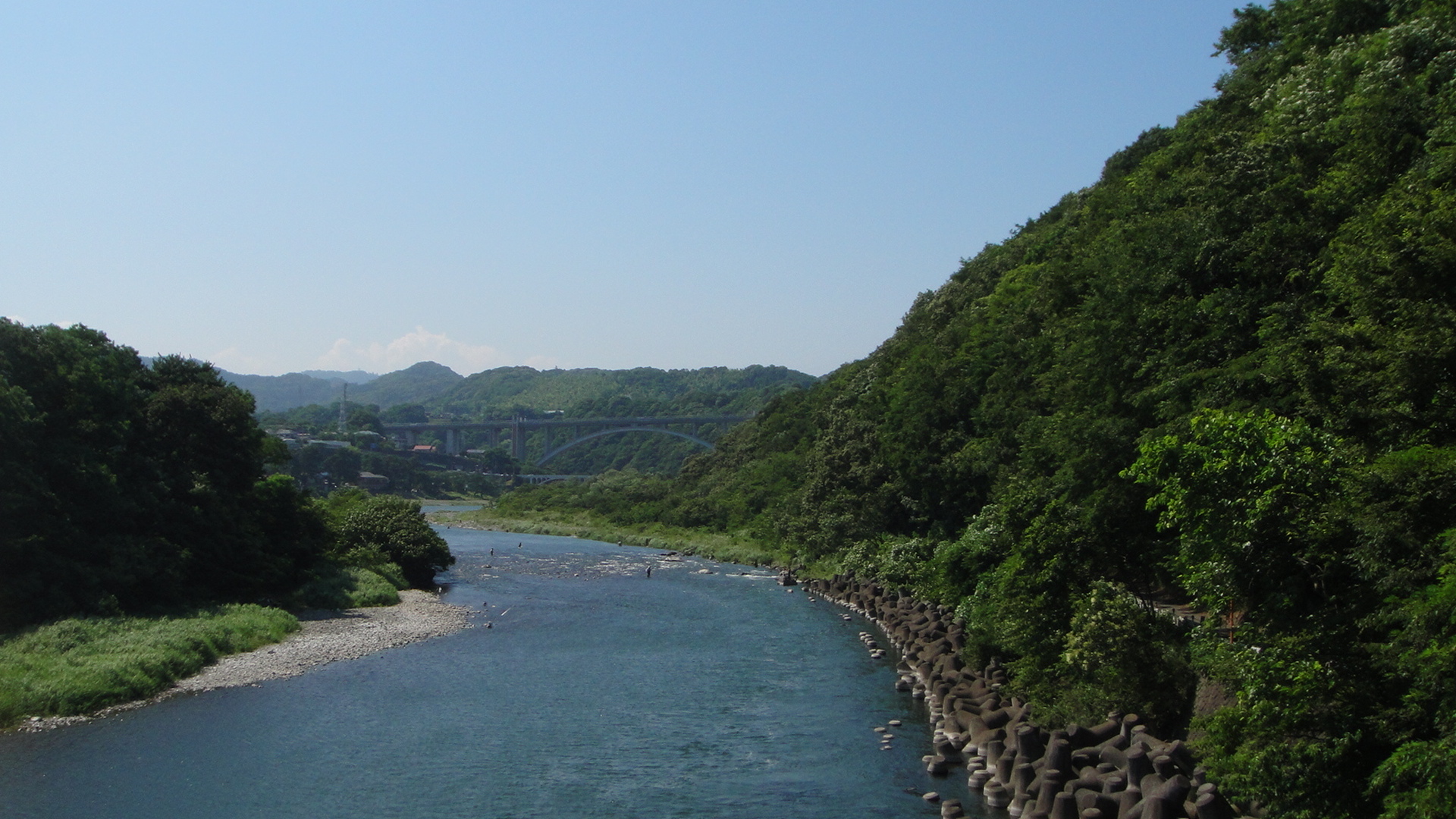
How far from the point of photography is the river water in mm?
19047

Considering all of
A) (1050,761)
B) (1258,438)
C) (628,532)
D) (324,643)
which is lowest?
(324,643)

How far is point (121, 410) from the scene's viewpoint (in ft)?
118

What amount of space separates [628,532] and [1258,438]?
2924 inches

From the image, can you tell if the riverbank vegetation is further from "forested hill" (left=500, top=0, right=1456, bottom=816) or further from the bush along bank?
"forested hill" (left=500, top=0, right=1456, bottom=816)

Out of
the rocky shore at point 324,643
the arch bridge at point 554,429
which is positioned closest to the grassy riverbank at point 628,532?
the rocky shore at point 324,643

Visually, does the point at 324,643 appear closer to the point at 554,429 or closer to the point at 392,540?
the point at 392,540

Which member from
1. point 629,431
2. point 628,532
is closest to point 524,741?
point 628,532

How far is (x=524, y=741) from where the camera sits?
2317 cm

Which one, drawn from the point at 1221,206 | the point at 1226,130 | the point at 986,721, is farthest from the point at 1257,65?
the point at 986,721

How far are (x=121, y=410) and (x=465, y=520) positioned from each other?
71347 millimetres

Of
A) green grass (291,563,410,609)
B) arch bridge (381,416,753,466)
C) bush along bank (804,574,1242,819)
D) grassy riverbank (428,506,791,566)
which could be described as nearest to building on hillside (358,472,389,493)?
grassy riverbank (428,506,791,566)

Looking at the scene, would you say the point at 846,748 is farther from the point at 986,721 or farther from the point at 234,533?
the point at 234,533

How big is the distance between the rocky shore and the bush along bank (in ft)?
54.5

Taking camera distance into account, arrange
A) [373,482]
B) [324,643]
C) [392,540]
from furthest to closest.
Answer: [373,482], [392,540], [324,643]
